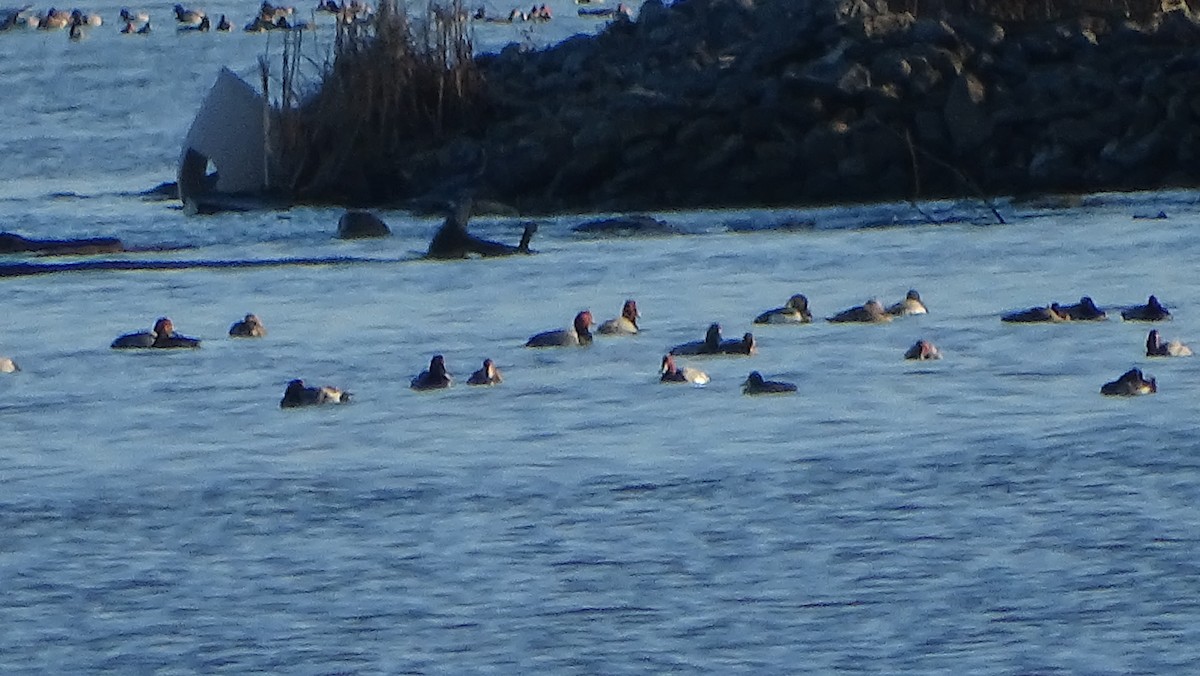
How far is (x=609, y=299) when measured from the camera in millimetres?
17453

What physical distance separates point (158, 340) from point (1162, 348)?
5364 mm

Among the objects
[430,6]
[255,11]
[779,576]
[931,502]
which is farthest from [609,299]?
[255,11]

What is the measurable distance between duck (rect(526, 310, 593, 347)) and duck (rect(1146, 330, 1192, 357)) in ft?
9.69

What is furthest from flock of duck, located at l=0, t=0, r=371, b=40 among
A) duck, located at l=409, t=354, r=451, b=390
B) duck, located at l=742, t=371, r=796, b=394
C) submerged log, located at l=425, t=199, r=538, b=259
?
duck, located at l=742, t=371, r=796, b=394

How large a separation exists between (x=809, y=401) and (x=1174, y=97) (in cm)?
1203

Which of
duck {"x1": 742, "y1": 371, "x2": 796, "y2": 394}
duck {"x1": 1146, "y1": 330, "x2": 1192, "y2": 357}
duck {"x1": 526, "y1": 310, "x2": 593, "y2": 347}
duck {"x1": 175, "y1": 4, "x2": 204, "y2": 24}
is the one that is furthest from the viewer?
duck {"x1": 175, "y1": 4, "x2": 204, "y2": 24}

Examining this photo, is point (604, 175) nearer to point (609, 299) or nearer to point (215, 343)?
point (609, 299)

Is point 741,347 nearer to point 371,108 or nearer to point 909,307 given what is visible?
point 909,307

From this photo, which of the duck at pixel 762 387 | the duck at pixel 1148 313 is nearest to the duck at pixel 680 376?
the duck at pixel 762 387

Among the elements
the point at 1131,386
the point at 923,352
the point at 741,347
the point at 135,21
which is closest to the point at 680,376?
the point at 741,347

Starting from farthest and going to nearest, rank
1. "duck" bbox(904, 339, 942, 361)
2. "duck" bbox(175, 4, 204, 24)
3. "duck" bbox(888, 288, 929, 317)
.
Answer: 1. "duck" bbox(175, 4, 204, 24)
2. "duck" bbox(888, 288, 929, 317)
3. "duck" bbox(904, 339, 942, 361)

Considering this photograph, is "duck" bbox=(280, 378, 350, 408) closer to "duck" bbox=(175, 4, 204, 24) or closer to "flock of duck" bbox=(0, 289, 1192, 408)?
"flock of duck" bbox=(0, 289, 1192, 408)

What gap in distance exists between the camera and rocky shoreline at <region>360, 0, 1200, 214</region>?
24.1m

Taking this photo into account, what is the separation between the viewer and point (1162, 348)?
45.4ft
